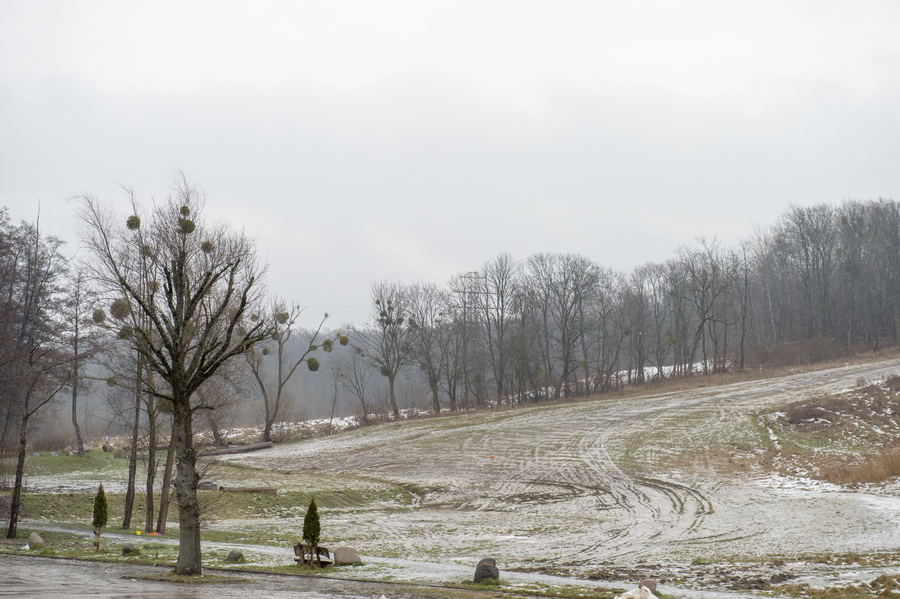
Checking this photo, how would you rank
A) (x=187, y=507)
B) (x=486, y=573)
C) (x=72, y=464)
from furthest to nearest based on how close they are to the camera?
(x=72, y=464)
(x=486, y=573)
(x=187, y=507)

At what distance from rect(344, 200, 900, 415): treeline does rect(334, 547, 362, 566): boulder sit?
40.8 m

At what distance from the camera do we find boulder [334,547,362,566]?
502 inches

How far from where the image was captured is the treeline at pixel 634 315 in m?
57.9

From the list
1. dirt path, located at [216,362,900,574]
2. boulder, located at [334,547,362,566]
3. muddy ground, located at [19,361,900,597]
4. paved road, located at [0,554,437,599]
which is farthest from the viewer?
dirt path, located at [216,362,900,574]

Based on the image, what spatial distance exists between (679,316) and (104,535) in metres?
56.2

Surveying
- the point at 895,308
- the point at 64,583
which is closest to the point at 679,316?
the point at 895,308

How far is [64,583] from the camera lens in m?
10.1

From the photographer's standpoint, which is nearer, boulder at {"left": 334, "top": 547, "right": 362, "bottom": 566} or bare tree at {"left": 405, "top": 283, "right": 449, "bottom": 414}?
boulder at {"left": 334, "top": 547, "right": 362, "bottom": 566}

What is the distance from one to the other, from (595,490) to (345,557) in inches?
529

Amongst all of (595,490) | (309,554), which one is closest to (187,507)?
(309,554)

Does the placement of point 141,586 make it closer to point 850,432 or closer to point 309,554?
point 309,554

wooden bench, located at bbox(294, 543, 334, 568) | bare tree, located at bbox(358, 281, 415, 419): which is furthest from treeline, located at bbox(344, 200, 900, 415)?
wooden bench, located at bbox(294, 543, 334, 568)

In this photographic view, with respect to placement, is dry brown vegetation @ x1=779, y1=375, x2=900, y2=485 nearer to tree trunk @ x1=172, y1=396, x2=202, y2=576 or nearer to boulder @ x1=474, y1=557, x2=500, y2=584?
boulder @ x1=474, y1=557, x2=500, y2=584

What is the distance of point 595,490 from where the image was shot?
2367 cm
